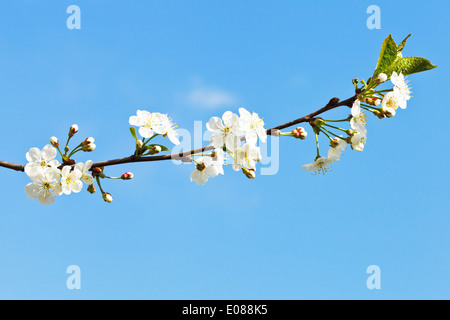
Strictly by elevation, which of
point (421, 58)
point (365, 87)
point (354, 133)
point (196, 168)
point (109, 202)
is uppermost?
point (421, 58)

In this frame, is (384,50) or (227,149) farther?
(384,50)

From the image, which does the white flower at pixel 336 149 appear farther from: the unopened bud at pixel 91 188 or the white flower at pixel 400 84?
the unopened bud at pixel 91 188

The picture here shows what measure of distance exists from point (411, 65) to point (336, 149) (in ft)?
2.35

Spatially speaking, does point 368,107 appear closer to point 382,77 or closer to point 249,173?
point 382,77

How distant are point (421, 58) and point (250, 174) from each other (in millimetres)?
1335

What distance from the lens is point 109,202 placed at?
2.57m

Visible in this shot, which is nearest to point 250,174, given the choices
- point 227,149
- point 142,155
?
point 227,149

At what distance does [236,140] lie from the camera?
237 centimetres

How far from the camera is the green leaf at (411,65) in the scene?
99.8 inches

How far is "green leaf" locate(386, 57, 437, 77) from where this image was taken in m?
2.53

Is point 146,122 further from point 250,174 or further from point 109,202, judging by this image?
point 250,174

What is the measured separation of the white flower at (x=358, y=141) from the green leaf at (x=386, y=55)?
1.25 ft

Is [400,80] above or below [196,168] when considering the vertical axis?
above

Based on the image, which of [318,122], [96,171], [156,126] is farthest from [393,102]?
[96,171]
